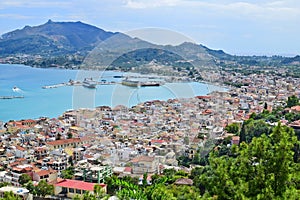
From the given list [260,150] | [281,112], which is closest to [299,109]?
[281,112]

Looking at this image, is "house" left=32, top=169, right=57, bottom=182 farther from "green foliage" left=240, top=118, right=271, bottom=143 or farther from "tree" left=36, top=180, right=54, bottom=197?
"green foliage" left=240, top=118, right=271, bottom=143

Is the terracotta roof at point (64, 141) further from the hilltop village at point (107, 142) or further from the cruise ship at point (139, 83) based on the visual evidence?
the cruise ship at point (139, 83)

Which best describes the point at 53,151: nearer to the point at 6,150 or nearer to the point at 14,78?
the point at 6,150

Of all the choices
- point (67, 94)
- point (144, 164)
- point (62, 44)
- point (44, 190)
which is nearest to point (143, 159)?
point (144, 164)

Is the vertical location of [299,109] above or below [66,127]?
above

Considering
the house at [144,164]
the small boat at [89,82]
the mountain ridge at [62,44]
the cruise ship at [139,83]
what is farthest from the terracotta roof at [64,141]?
the mountain ridge at [62,44]
